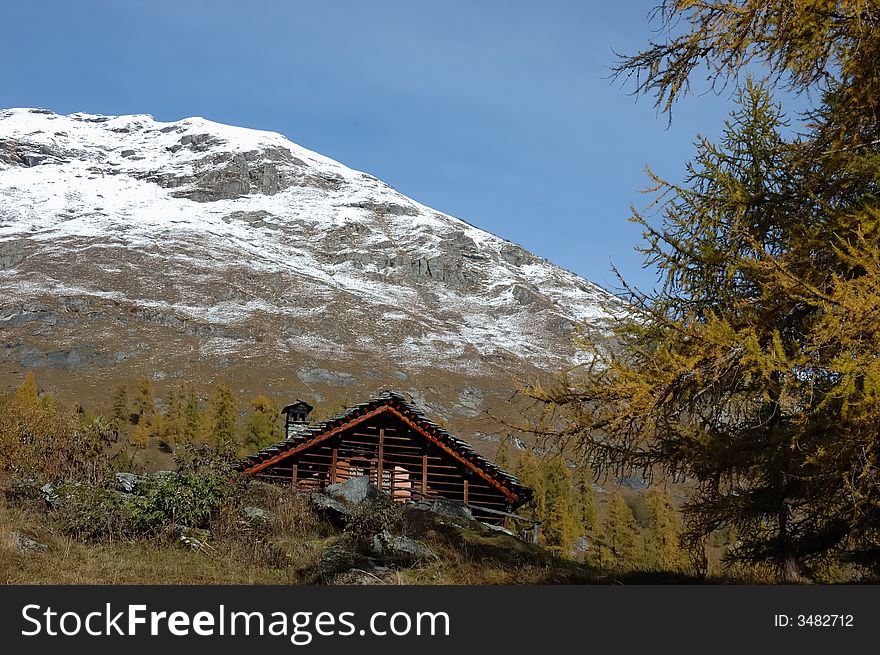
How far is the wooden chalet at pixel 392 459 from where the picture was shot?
2606cm

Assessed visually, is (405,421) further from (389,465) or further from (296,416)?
(296,416)

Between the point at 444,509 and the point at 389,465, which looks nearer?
the point at 444,509

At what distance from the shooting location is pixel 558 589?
7148 millimetres

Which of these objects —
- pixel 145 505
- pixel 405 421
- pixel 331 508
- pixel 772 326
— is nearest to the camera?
pixel 772 326

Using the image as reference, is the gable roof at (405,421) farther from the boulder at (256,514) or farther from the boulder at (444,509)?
the boulder at (256,514)

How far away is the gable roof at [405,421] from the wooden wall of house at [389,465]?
0.45 m

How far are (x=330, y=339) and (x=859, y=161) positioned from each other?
18125cm

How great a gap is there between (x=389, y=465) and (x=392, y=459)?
11.5 inches

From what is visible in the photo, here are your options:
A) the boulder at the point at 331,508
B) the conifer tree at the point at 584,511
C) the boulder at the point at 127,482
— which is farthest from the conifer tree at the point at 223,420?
the boulder at the point at 331,508

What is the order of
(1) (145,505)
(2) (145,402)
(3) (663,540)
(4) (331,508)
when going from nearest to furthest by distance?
1. (1) (145,505)
2. (4) (331,508)
3. (3) (663,540)
4. (2) (145,402)

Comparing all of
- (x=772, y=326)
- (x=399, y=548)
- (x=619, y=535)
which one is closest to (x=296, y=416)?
(x=399, y=548)

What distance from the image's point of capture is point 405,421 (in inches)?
1040

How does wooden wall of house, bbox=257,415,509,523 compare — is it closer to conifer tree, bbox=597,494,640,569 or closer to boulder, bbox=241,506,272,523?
boulder, bbox=241,506,272,523

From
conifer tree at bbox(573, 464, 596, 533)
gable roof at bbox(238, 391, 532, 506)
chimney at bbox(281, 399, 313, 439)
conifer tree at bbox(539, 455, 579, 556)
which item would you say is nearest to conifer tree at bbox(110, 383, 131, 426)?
conifer tree at bbox(539, 455, 579, 556)
